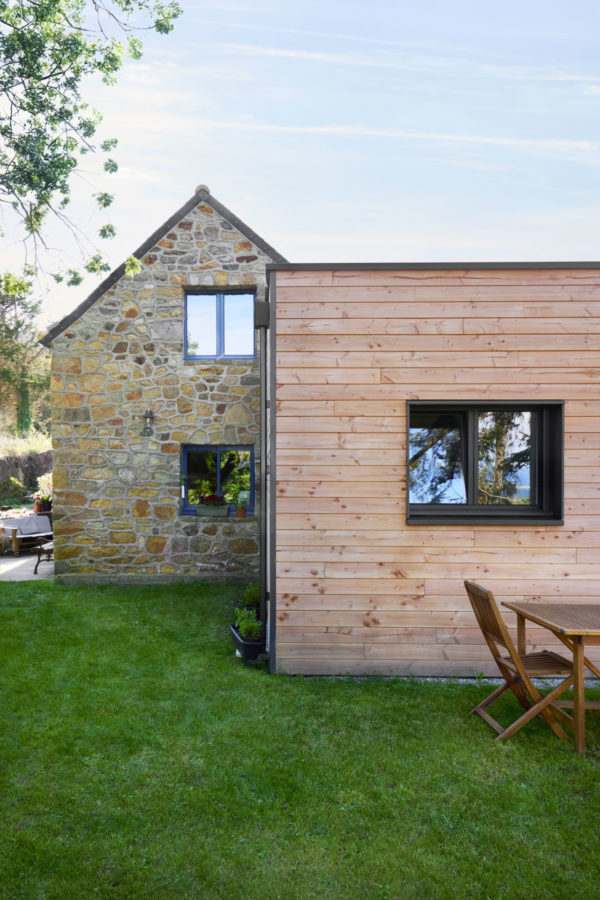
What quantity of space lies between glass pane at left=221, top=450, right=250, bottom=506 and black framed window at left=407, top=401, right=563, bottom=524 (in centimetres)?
443

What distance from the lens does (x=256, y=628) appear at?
5.70m

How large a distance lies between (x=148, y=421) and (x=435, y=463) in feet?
17.8

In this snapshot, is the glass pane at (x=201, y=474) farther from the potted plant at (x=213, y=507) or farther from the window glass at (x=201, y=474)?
the potted plant at (x=213, y=507)

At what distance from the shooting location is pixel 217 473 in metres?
9.28

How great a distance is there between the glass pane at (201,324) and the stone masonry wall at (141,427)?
204mm

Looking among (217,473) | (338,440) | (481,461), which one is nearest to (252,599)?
(338,440)

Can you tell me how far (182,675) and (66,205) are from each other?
18.9 feet

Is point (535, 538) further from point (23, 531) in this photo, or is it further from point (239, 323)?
point (23, 531)

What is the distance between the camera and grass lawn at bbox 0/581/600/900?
263 cm

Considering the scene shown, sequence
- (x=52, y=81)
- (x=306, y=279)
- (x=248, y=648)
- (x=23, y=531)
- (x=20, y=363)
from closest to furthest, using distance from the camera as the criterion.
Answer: (x=306, y=279), (x=248, y=648), (x=52, y=81), (x=23, y=531), (x=20, y=363)

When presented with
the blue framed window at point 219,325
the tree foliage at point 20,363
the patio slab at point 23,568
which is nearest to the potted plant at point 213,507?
the blue framed window at point 219,325

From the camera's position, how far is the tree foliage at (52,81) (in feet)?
19.5

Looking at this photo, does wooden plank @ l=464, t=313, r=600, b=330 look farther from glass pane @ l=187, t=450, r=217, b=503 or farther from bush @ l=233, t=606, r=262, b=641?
glass pane @ l=187, t=450, r=217, b=503

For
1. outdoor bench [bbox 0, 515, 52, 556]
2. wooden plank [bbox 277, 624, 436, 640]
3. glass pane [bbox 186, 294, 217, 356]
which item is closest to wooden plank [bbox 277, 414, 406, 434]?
wooden plank [bbox 277, 624, 436, 640]
